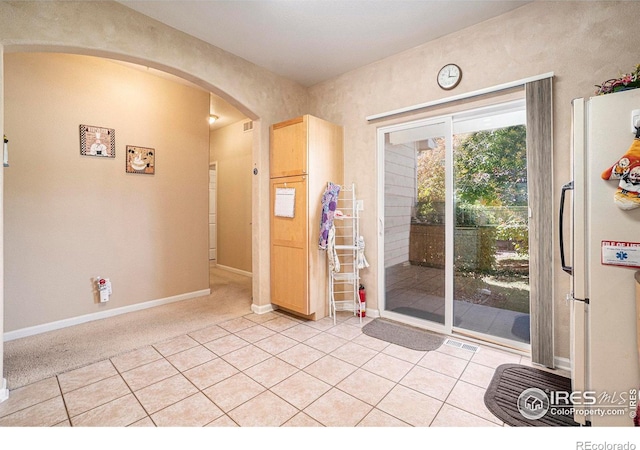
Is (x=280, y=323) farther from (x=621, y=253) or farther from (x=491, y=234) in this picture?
(x=621, y=253)

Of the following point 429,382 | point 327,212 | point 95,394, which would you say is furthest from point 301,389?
point 327,212

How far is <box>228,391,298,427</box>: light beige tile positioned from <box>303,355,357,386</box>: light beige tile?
15.6 inches

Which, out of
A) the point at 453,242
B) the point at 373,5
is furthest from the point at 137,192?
the point at 453,242

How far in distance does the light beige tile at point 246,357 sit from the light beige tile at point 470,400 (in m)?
1.48

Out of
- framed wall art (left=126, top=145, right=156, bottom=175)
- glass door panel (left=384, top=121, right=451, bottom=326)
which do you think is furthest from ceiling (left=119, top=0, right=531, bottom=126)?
framed wall art (left=126, top=145, right=156, bottom=175)

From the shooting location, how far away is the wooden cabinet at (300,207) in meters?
3.26

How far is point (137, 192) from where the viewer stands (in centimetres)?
380

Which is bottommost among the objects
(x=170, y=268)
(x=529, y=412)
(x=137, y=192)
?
(x=529, y=412)

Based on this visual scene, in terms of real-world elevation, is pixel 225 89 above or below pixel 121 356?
above

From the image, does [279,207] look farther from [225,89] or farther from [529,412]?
[529,412]

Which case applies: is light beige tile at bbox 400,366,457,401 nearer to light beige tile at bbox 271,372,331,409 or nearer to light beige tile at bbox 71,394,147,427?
light beige tile at bbox 271,372,331,409
